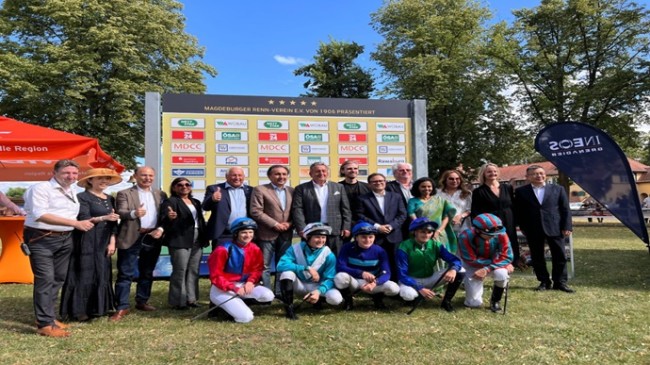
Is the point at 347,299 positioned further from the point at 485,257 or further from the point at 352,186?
the point at 485,257

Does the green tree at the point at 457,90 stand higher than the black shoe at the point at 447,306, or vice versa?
the green tree at the point at 457,90

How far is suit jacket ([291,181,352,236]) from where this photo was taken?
514 centimetres

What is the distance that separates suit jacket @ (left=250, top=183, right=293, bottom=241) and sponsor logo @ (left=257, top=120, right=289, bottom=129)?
2.21 meters

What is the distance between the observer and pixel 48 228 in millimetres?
4004

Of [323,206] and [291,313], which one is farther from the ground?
[323,206]

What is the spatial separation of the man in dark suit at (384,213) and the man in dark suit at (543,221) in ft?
5.80

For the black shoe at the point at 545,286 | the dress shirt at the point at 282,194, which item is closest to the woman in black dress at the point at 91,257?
the dress shirt at the point at 282,194

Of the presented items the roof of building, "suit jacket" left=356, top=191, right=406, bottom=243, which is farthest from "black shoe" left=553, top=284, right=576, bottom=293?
the roof of building

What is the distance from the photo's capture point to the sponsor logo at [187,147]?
6914 millimetres

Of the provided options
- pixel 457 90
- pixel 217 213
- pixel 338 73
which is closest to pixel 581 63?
pixel 457 90

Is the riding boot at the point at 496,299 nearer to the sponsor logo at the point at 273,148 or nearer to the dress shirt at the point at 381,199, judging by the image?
the dress shirt at the point at 381,199

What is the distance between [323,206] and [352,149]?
8.40ft

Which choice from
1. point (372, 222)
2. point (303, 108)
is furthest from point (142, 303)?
point (303, 108)

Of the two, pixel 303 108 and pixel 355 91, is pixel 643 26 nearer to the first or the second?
pixel 355 91
